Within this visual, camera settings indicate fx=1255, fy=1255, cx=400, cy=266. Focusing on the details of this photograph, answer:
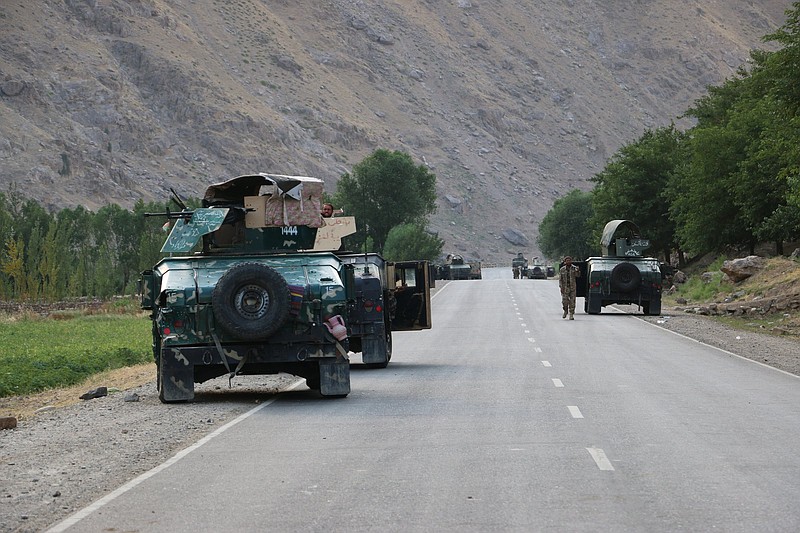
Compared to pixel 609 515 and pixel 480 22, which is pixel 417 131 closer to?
pixel 480 22

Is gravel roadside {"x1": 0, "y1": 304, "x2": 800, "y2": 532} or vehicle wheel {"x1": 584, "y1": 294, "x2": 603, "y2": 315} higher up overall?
vehicle wheel {"x1": 584, "y1": 294, "x2": 603, "y2": 315}

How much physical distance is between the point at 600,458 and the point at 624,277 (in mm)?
34084

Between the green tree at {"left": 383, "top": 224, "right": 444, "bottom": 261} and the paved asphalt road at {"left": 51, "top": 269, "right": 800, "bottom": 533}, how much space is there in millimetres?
87883

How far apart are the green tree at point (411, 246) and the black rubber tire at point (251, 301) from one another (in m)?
91.6

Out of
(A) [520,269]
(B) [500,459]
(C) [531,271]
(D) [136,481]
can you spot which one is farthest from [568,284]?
(A) [520,269]

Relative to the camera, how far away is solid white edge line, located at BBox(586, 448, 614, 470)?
11152 millimetres

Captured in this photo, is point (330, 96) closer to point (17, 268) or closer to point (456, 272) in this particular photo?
point (456, 272)

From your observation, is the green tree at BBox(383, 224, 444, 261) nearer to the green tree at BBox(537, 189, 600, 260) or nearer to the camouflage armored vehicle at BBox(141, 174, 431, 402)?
the green tree at BBox(537, 189, 600, 260)

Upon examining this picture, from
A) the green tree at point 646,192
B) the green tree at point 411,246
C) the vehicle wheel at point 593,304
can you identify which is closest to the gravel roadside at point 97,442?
the vehicle wheel at point 593,304

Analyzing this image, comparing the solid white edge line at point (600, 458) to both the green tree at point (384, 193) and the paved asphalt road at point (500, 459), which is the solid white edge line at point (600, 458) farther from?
the green tree at point (384, 193)

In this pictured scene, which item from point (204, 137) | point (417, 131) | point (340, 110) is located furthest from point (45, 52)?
point (417, 131)

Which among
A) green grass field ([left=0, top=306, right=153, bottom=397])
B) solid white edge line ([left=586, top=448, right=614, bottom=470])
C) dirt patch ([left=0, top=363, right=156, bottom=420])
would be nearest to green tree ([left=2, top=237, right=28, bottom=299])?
green grass field ([left=0, top=306, right=153, bottom=397])

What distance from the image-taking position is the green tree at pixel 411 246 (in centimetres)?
11056

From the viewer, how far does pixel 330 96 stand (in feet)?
481
